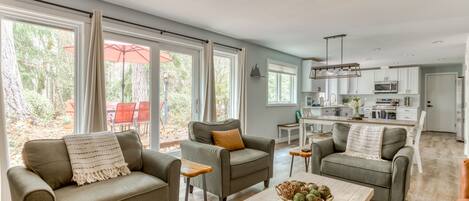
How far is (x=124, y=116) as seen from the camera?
3.57 metres

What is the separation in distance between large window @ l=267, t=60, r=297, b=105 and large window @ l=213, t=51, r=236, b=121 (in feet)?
3.97

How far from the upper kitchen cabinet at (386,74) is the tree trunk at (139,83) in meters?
7.96

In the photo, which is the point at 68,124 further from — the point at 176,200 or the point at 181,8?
the point at 181,8

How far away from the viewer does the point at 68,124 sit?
3039mm

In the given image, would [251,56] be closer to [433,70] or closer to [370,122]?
[370,122]

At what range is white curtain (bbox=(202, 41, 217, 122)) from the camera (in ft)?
14.2

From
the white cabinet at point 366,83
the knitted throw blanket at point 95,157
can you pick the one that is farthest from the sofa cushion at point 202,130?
the white cabinet at point 366,83

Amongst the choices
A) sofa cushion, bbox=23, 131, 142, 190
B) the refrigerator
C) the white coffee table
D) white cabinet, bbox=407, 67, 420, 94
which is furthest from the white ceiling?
white cabinet, bbox=407, 67, 420, 94

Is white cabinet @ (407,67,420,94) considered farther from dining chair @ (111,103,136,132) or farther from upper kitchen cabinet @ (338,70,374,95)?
dining chair @ (111,103,136,132)

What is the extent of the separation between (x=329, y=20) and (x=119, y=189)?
340 centimetres

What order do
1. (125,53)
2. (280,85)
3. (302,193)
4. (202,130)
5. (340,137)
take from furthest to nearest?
(280,85) → (125,53) → (340,137) → (202,130) → (302,193)

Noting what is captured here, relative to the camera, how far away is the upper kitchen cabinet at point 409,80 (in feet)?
26.5

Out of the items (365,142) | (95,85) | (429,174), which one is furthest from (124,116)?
(429,174)

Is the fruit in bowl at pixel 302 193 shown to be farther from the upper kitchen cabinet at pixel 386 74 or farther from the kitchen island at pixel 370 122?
the upper kitchen cabinet at pixel 386 74
